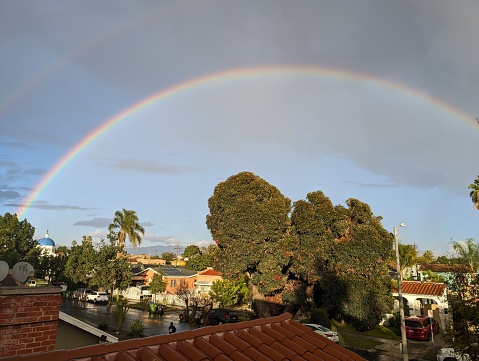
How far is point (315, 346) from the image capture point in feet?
18.0

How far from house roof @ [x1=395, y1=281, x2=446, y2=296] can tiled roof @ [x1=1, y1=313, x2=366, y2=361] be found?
3411 cm

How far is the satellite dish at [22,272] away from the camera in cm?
598

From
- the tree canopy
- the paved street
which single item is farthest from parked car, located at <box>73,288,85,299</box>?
the tree canopy

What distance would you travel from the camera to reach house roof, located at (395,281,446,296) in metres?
34.0

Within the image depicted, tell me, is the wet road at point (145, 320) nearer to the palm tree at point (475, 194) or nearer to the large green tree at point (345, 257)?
the large green tree at point (345, 257)

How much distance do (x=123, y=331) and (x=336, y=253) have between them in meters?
19.4

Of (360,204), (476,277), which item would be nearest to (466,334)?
(476,277)

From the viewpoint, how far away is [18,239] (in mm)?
63812

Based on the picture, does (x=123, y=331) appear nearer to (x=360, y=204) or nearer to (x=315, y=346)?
(x=360, y=204)

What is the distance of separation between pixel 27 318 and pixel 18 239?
6977 cm

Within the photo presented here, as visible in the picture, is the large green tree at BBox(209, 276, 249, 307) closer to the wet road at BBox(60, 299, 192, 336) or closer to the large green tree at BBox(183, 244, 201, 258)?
the wet road at BBox(60, 299, 192, 336)

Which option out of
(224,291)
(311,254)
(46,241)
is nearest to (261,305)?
(311,254)

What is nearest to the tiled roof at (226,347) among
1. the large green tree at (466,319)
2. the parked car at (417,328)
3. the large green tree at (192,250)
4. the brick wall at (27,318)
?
the brick wall at (27,318)

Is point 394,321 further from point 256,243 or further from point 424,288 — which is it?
point 256,243
